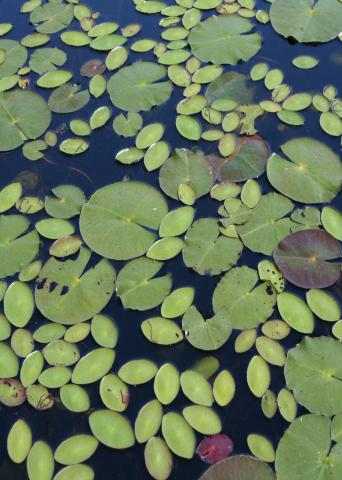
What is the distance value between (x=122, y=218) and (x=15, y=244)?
523 mm

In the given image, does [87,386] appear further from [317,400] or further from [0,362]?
[317,400]

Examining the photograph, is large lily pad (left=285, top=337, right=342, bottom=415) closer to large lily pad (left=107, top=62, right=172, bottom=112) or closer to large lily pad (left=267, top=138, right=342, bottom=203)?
large lily pad (left=267, top=138, right=342, bottom=203)

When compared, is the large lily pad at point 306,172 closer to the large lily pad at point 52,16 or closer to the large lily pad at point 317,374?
the large lily pad at point 317,374

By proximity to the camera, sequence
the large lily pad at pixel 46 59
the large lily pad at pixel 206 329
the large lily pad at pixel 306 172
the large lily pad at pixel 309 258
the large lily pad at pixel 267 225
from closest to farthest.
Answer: the large lily pad at pixel 206 329, the large lily pad at pixel 309 258, the large lily pad at pixel 267 225, the large lily pad at pixel 306 172, the large lily pad at pixel 46 59

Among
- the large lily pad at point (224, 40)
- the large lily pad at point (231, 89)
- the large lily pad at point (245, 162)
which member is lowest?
the large lily pad at point (245, 162)

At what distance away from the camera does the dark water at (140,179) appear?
2109 millimetres

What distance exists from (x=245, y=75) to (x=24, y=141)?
4.33 ft

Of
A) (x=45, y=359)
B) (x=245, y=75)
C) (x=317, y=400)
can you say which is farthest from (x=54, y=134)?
(x=317, y=400)

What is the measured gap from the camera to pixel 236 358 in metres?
2.29

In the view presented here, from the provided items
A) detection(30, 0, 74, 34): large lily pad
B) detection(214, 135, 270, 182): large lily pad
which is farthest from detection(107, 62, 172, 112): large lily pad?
detection(30, 0, 74, 34): large lily pad

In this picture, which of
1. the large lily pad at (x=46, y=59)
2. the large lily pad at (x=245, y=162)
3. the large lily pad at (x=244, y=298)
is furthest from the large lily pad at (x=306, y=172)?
the large lily pad at (x=46, y=59)

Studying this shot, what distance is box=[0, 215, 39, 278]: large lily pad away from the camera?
2.60 metres

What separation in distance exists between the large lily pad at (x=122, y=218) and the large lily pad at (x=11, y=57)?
1.26 metres

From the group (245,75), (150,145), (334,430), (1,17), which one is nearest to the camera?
(334,430)
